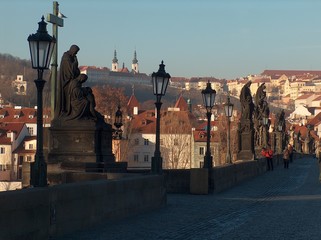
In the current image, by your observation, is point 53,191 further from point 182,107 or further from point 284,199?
point 182,107

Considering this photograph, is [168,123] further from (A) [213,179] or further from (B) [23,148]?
(A) [213,179]

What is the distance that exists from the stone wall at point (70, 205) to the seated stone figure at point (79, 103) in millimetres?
4513

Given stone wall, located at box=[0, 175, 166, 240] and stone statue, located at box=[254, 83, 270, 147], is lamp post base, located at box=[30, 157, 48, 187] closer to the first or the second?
stone wall, located at box=[0, 175, 166, 240]

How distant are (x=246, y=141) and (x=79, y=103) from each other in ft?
65.0

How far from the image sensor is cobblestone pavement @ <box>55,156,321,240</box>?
12086 mm

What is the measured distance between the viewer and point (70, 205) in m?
11.6

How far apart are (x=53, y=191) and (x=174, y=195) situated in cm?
1084

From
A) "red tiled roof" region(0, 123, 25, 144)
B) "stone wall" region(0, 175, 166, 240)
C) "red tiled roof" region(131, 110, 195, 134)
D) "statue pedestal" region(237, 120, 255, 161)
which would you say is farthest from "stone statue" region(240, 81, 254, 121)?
"red tiled roof" region(0, 123, 25, 144)

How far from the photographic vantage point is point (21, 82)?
199m

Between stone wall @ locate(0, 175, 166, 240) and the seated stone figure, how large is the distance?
451 centimetres

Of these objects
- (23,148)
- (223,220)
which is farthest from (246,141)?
(23,148)

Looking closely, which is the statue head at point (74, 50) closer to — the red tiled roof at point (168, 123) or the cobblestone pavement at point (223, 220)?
the cobblestone pavement at point (223, 220)

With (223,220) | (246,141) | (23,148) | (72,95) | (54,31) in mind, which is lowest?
(223,220)

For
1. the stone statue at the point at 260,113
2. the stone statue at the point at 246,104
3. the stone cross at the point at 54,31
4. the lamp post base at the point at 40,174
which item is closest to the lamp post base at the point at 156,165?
the stone cross at the point at 54,31
